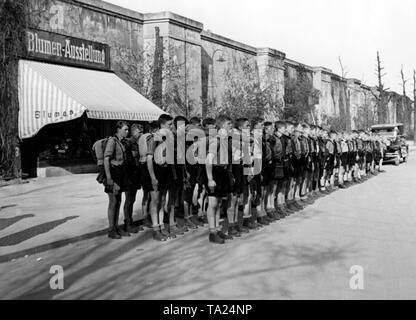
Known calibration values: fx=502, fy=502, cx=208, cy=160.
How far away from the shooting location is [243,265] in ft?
19.7

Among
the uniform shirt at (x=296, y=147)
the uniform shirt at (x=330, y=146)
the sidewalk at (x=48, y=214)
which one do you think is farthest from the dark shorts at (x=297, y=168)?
the sidewalk at (x=48, y=214)

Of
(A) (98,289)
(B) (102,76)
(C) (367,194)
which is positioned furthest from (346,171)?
(A) (98,289)

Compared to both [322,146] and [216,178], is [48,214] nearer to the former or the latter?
[216,178]

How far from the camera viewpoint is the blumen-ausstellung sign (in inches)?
603

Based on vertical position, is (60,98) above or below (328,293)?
above

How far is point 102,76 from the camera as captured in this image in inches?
692

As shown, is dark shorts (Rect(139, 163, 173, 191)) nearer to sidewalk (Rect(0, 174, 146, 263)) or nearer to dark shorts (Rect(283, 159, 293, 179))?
sidewalk (Rect(0, 174, 146, 263))

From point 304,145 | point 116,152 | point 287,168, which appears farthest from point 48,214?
point 304,145

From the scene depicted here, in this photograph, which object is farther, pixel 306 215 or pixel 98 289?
pixel 306 215

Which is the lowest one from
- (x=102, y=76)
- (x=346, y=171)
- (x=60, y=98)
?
(x=346, y=171)
